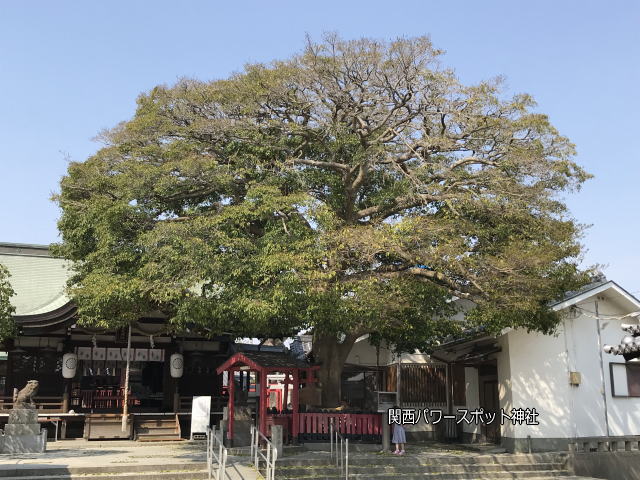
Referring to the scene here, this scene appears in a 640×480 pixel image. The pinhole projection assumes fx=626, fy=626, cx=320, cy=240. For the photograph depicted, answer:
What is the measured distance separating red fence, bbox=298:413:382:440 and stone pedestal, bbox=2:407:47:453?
7.50 m

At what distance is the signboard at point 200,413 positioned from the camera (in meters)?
21.3

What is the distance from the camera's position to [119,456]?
56.8 ft

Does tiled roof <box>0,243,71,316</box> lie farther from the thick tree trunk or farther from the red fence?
the red fence

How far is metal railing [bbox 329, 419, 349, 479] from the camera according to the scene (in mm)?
15208

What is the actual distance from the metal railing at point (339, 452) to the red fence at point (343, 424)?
8.4 inches

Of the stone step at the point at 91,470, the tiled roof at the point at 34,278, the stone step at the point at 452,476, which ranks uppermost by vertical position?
the tiled roof at the point at 34,278

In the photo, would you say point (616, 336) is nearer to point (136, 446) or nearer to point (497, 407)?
point (497, 407)

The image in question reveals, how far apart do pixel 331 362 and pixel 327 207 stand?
5478mm

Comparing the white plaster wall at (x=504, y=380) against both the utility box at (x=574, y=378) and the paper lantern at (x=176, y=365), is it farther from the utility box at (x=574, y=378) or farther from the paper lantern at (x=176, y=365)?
the paper lantern at (x=176, y=365)

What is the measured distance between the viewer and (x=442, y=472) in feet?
53.8

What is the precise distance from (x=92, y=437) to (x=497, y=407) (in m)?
13.9

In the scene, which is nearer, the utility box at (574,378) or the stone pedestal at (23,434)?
the stone pedestal at (23,434)

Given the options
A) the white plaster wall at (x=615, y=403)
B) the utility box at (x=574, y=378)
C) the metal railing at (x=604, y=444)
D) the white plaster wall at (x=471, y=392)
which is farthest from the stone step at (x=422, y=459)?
the white plaster wall at (x=471, y=392)

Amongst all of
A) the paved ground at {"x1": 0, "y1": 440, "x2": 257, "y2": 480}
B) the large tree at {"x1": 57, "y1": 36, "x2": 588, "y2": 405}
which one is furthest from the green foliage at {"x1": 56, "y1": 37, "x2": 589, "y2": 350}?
the paved ground at {"x1": 0, "y1": 440, "x2": 257, "y2": 480}
